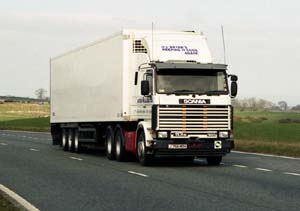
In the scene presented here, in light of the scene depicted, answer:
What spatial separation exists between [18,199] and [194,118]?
8612 millimetres

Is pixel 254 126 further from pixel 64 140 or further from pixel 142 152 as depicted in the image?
pixel 142 152

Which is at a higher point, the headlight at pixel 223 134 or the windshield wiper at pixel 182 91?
the windshield wiper at pixel 182 91

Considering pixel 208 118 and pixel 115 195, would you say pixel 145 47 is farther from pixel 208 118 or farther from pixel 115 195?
pixel 115 195

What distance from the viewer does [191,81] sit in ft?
67.1

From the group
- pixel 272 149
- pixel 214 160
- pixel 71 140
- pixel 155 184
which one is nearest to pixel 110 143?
pixel 214 160

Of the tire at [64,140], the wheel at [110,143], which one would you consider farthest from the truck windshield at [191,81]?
the tire at [64,140]

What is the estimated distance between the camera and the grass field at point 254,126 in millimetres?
30219

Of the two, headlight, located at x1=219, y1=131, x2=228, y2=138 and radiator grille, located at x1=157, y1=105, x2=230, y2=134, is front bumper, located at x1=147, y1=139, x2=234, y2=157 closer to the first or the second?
headlight, located at x1=219, y1=131, x2=228, y2=138

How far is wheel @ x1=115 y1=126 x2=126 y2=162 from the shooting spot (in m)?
22.7

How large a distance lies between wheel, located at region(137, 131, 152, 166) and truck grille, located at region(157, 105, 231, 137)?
94 centimetres

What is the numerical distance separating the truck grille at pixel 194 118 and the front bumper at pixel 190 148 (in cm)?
32

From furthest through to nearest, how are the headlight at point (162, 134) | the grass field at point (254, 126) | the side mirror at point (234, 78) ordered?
the grass field at point (254, 126) < the side mirror at point (234, 78) < the headlight at point (162, 134)

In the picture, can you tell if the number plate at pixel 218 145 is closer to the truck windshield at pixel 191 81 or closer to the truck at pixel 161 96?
the truck at pixel 161 96

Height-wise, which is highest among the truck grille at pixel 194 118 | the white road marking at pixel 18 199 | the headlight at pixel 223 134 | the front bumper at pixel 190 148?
the truck grille at pixel 194 118
